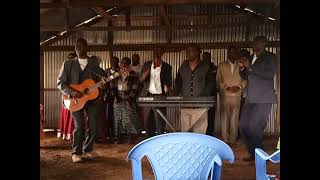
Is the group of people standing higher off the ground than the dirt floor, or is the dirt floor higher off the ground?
the group of people standing

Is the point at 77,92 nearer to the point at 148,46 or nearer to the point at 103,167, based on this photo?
the point at 103,167

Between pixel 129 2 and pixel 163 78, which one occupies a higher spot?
pixel 129 2

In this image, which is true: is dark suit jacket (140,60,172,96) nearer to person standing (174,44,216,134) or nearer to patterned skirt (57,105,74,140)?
person standing (174,44,216,134)

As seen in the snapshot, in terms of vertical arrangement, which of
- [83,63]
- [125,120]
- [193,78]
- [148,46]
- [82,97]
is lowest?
[125,120]

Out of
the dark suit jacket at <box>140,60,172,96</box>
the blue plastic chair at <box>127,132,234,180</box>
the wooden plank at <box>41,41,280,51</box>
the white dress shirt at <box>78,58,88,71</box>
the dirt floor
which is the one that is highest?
the wooden plank at <box>41,41,280,51</box>

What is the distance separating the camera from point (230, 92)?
588cm

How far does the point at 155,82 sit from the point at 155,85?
0.05 m

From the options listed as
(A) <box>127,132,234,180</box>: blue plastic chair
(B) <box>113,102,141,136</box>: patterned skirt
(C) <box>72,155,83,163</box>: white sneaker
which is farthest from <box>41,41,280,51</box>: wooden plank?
(A) <box>127,132,234,180</box>: blue plastic chair

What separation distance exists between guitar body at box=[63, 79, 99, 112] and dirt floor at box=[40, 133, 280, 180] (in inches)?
27.9

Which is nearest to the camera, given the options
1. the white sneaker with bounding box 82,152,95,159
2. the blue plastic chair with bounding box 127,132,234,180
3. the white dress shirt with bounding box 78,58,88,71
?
the blue plastic chair with bounding box 127,132,234,180

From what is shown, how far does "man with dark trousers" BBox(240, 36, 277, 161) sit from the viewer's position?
439 centimetres

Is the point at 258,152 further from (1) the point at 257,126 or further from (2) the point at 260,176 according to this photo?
(1) the point at 257,126

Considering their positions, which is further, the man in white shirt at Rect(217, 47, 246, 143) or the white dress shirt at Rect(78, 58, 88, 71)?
the man in white shirt at Rect(217, 47, 246, 143)

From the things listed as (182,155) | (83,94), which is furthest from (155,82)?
(182,155)
